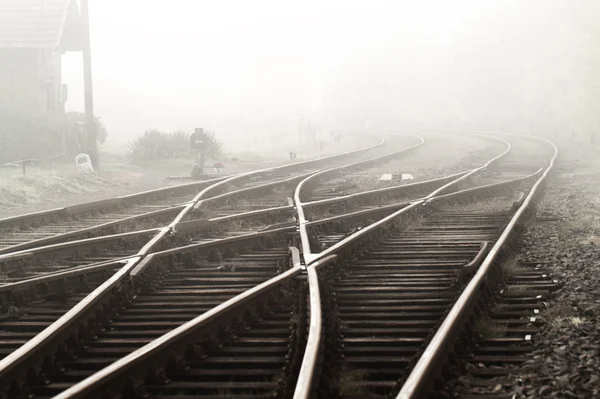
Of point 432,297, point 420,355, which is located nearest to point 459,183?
point 432,297

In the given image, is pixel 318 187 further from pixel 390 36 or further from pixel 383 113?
pixel 390 36

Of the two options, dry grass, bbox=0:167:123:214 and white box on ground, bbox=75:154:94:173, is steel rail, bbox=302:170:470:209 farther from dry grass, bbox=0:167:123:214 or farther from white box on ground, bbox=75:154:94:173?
white box on ground, bbox=75:154:94:173

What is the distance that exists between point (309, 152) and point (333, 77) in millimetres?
44721

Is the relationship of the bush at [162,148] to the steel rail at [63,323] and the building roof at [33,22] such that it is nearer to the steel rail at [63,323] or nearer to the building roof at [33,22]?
the building roof at [33,22]

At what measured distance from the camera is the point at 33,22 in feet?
93.8

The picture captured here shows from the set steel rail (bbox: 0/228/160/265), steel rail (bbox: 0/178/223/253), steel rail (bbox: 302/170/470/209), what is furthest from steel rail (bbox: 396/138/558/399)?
steel rail (bbox: 0/178/223/253)

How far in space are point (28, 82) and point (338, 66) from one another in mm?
53220

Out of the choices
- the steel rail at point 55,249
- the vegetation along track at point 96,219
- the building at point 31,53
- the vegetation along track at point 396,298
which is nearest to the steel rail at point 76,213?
the vegetation along track at point 96,219

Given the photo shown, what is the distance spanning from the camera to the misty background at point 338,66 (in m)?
51.3

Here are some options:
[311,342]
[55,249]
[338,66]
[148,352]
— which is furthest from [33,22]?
[338,66]

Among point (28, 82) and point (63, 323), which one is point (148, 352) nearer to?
point (63, 323)

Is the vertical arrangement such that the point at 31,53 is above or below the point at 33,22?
below

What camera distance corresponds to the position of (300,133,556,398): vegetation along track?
539 cm

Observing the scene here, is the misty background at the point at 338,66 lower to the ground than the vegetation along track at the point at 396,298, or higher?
higher
